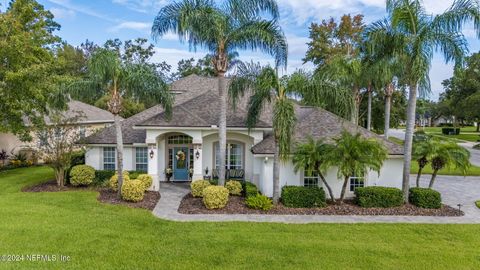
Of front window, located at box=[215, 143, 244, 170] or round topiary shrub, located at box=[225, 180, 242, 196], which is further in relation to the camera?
front window, located at box=[215, 143, 244, 170]

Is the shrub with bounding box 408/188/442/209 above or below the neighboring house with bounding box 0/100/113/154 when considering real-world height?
below

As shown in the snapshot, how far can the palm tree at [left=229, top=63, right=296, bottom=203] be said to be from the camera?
1332 cm

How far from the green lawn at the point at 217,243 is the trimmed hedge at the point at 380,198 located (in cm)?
245

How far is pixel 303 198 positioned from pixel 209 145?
763 cm

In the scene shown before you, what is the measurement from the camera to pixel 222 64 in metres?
14.8

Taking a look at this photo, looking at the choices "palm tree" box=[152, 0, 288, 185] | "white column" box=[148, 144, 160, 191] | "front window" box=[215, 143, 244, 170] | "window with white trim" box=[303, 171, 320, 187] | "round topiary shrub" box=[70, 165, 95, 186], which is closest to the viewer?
"palm tree" box=[152, 0, 288, 185]

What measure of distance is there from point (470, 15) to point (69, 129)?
2099 cm

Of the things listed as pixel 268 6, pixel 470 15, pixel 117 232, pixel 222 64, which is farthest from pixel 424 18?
pixel 117 232

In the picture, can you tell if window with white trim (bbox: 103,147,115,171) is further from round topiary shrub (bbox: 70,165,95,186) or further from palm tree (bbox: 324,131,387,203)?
palm tree (bbox: 324,131,387,203)

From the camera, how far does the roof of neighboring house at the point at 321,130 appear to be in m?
16.0

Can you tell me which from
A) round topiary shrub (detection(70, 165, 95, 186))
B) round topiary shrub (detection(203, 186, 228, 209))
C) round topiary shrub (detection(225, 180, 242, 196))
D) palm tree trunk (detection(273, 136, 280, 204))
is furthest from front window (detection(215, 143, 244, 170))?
round topiary shrub (detection(70, 165, 95, 186))

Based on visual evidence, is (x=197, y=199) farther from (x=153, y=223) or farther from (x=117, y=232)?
(x=117, y=232)

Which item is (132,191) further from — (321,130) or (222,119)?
(321,130)

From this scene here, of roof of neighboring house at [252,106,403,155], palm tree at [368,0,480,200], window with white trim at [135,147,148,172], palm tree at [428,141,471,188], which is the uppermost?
palm tree at [368,0,480,200]
